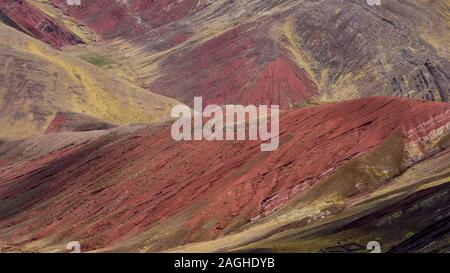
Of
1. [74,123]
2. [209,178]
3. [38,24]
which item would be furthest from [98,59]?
[209,178]

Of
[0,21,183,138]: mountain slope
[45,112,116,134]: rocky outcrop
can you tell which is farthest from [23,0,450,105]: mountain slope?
[45,112,116,134]: rocky outcrop

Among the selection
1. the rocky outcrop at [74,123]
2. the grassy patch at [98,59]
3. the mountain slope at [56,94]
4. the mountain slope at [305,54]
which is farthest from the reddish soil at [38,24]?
A: the rocky outcrop at [74,123]

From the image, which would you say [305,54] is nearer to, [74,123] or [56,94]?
[56,94]

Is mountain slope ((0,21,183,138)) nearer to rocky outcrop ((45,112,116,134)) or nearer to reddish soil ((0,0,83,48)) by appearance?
rocky outcrop ((45,112,116,134))

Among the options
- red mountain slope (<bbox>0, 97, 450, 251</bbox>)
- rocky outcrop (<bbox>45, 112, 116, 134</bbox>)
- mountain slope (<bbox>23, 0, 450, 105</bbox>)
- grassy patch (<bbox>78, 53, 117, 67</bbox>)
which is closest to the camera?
red mountain slope (<bbox>0, 97, 450, 251</bbox>)

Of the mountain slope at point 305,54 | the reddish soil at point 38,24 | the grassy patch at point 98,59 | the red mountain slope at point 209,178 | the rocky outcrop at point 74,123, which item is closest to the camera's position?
the red mountain slope at point 209,178

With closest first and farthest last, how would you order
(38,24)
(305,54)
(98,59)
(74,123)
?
(74,123) → (305,54) → (98,59) → (38,24)

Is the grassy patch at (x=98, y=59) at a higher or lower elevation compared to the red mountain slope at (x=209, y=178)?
higher

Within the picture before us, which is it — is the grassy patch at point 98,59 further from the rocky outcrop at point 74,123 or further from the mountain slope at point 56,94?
the rocky outcrop at point 74,123

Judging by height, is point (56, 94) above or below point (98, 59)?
below

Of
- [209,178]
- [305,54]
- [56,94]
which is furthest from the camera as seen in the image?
[305,54]
